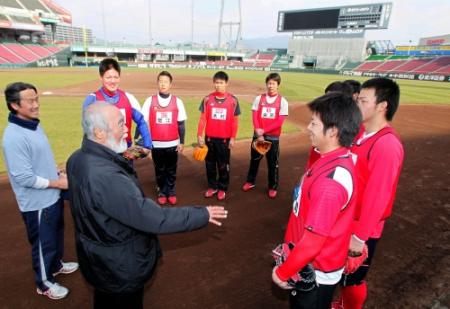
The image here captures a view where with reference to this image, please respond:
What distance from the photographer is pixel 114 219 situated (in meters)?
1.90

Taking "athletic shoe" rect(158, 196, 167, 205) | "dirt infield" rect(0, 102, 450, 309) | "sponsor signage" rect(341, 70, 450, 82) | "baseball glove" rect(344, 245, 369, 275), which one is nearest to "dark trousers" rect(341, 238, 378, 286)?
"baseball glove" rect(344, 245, 369, 275)

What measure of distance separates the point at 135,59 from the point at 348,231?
9612cm

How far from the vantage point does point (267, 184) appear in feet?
21.9

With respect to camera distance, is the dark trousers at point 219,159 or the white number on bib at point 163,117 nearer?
the white number on bib at point 163,117

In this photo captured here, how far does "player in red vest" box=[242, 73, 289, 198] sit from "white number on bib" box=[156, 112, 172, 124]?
6.13 feet

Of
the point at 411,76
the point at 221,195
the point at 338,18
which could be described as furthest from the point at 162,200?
the point at 338,18

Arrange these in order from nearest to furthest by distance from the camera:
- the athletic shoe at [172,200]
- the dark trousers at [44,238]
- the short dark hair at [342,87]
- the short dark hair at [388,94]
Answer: the short dark hair at [388,94] → the dark trousers at [44,238] → the short dark hair at [342,87] → the athletic shoe at [172,200]

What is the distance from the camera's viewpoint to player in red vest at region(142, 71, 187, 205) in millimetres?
5336

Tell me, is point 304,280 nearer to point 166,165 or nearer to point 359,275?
point 359,275

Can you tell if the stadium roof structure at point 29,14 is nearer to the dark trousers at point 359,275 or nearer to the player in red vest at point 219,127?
the player in red vest at point 219,127

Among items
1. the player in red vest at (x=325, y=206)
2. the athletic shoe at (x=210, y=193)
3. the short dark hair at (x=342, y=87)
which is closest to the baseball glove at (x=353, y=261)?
the player in red vest at (x=325, y=206)

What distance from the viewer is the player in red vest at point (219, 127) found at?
567 centimetres

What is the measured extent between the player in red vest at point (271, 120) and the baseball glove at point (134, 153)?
8.20ft

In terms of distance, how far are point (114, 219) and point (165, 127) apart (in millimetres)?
3613
